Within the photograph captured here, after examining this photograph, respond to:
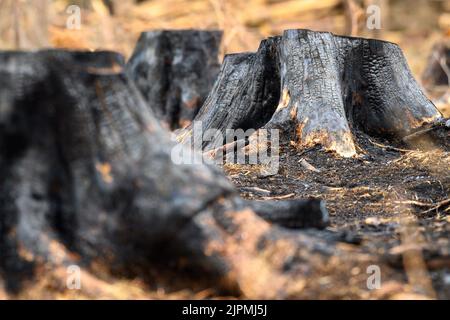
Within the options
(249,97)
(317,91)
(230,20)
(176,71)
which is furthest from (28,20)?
(317,91)

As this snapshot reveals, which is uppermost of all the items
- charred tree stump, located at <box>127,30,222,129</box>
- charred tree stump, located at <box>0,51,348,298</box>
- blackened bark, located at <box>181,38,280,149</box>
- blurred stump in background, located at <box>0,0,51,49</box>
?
blurred stump in background, located at <box>0,0,51,49</box>

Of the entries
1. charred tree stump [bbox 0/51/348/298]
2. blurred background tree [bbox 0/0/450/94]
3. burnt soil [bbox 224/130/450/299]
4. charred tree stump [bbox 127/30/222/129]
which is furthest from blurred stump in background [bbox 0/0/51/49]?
charred tree stump [bbox 0/51/348/298]

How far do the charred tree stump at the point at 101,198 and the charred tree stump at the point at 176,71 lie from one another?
5.90 m

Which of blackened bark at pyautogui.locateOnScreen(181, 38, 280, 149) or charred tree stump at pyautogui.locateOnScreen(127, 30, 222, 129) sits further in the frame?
charred tree stump at pyautogui.locateOnScreen(127, 30, 222, 129)

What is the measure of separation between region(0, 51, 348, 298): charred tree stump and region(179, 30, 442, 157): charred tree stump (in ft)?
8.62

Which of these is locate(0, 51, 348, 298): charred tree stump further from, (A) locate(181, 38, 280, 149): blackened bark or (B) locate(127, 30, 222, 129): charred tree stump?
(B) locate(127, 30, 222, 129): charred tree stump

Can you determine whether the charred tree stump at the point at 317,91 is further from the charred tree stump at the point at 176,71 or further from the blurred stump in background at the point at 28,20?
the blurred stump in background at the point at 28,20

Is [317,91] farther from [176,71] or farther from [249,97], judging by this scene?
[176,71]

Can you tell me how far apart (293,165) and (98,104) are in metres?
2.49

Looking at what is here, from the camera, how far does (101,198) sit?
→ 2.73 m

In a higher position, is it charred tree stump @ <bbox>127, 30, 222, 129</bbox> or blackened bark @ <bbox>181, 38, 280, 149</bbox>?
charred tree stump @ <bbox>127, 30, 222, 129</bbox>

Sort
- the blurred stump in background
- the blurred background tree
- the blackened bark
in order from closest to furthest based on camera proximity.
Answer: the blackened bark → the blurred stump in background → the blurred background tree

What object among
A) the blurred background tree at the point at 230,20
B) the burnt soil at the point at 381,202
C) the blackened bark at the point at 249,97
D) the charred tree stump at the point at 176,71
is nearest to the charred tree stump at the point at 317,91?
the blackened bark at the point at 249,97

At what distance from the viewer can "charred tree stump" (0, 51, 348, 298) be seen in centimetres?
266
